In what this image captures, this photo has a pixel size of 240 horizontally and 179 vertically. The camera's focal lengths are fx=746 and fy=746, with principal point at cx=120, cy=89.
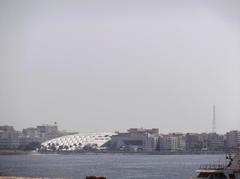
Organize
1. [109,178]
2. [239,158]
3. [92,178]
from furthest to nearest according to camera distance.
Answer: [109,178]
[239,158]
[92,178]

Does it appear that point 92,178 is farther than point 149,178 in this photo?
No

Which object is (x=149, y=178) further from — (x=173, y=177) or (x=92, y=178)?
(x=92, y=178)

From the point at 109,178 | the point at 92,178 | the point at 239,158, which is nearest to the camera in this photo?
the point at 92,178

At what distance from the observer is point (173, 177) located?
372 feet

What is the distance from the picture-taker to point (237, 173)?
206 ft

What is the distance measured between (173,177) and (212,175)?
164 ft

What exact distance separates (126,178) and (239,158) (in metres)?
49.0

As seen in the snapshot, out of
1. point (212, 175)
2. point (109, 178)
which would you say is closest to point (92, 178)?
point (212, 175)

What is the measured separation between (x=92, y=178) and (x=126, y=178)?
52.4 metres

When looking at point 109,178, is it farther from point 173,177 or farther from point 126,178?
point 173,177

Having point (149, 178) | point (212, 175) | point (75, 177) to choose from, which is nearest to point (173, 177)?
point (149, 178)

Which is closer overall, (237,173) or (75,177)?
(237,173)

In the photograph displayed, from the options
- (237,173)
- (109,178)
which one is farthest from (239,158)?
(109,178)

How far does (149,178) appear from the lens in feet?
368
